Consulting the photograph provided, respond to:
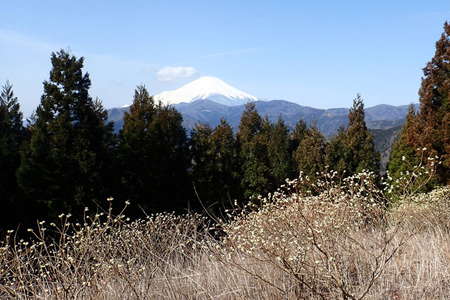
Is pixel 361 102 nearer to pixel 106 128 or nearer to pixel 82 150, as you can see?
pixel 106 128

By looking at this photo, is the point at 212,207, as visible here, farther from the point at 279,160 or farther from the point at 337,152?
the point at 337,152

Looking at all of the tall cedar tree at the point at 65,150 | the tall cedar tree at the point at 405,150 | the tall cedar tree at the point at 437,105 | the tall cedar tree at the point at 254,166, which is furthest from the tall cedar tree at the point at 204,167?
the tall cedar tree at the point at 437,105

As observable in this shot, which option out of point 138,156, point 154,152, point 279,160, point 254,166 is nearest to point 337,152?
point 279,160

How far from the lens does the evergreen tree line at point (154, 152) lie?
12625 mm

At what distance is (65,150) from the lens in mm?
12633

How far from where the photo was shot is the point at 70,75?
13.1 metres

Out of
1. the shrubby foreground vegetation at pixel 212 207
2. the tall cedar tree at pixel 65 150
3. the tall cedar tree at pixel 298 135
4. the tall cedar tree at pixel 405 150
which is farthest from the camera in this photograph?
the tall cedar tree at pixel 298 135

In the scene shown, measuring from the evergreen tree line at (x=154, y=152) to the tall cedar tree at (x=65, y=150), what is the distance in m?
0.03

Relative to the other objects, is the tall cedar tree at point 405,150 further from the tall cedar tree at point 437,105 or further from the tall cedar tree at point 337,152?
the tall cedar tree at point 337,152

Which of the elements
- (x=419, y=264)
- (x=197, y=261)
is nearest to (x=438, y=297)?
(x=419, y=264)

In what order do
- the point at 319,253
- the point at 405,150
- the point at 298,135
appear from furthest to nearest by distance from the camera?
1. the point at 298,135
2. the point at 405,150
3. the point at 319,253

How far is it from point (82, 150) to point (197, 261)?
9.28m

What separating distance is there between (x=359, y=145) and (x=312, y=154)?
2816mm

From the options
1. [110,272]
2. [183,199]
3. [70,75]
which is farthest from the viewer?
[183,199]
